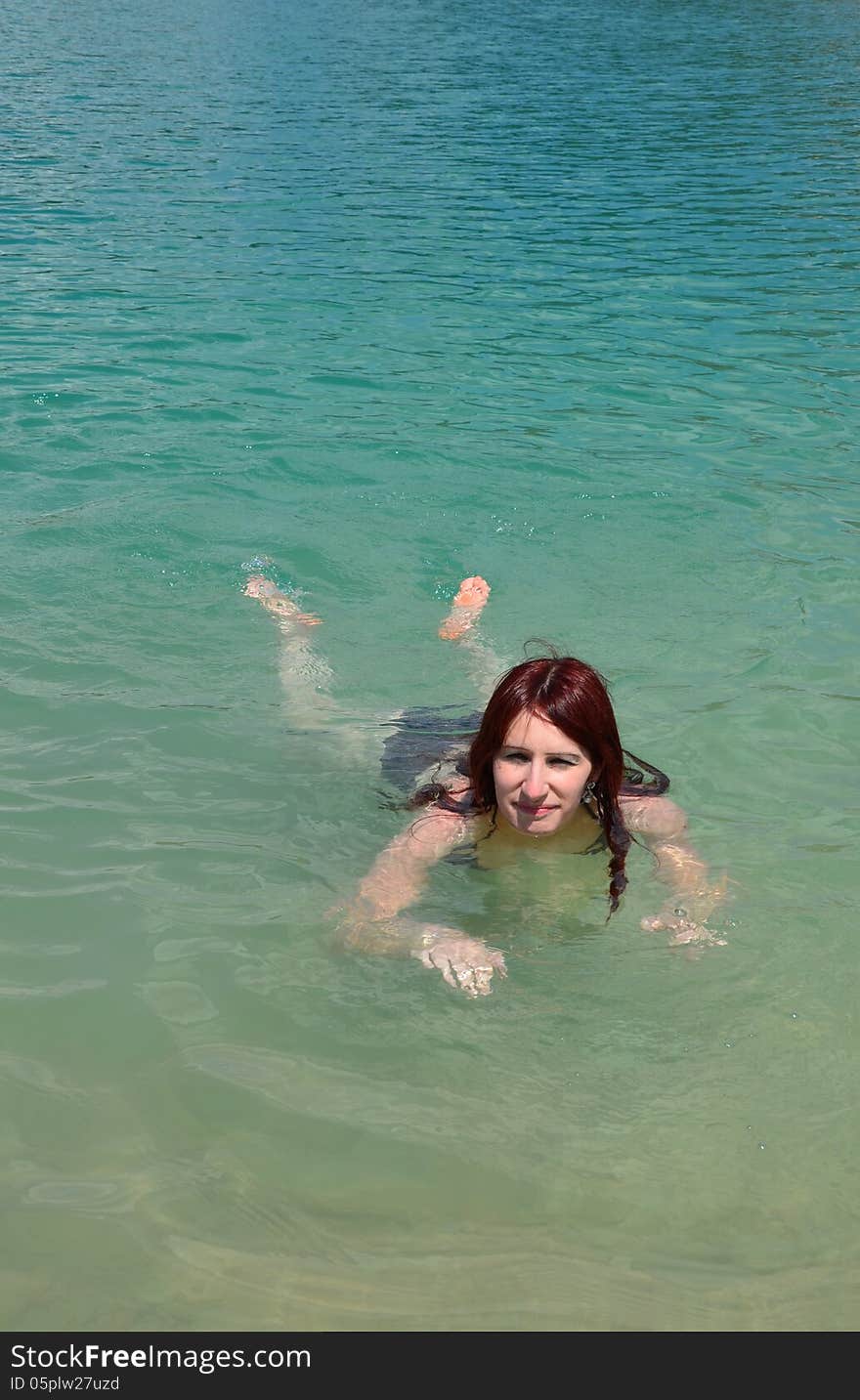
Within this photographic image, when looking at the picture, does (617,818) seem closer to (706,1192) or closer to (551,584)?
(706,1192)

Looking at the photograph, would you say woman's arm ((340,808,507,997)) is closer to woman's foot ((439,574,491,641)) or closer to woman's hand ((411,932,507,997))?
woman's hand ((411,932,507,997))

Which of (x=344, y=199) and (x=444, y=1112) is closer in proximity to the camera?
(x=444, y=1112)

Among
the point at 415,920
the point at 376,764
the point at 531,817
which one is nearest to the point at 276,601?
the point at 376,764

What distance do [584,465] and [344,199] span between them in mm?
11813

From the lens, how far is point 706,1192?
144 inches

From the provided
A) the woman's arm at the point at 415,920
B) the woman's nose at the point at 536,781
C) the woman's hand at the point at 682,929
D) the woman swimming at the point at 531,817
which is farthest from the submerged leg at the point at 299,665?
the woman's hand at the point at 682,929

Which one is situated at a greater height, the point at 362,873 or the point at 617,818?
the point at 617,818

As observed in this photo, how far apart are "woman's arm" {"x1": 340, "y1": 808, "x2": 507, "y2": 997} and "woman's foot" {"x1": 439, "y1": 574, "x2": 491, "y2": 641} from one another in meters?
2.23

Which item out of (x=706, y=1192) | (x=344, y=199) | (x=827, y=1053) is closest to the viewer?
(x=706, y=1192)

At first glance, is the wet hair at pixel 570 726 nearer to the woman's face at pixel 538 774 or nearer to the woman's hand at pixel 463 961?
the woman's face at pixel 538 774

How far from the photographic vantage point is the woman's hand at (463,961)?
432 centimetres

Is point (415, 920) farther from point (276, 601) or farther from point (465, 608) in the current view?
point (276, 601)

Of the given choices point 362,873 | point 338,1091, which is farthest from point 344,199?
point 338,1091

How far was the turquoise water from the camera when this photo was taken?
350cm
